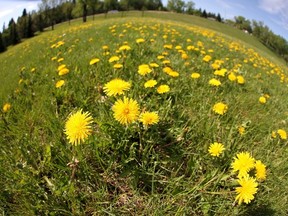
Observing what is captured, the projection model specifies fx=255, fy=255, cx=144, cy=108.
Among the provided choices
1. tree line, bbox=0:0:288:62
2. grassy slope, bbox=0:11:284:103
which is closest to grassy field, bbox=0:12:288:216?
grassy slope, bbox=0:11:284:103

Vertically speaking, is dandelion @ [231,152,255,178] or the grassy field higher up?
dandelion @ [231,152,255,178]

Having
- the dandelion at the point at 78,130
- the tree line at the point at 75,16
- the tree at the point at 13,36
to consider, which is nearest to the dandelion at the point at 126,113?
the dandelion at the point at 78,130

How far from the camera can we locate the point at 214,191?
84.2 inches

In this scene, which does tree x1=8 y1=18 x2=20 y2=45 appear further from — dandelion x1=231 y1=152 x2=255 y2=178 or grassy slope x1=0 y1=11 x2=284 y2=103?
dandelion x1=231 y1=152 x2=255 y2=178

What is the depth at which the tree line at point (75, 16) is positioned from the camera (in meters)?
76.5

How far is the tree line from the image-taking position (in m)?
76.5

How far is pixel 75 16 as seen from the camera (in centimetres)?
7938

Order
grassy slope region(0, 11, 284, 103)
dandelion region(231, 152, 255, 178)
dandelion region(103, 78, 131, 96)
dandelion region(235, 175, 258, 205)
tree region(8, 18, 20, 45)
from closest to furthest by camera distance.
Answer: dandelion region(235, 175, 258, 205) < dandelion region(231, 152, 255, 178) < dandelion region(103, 78, 131, 96) < grassy slope region(0, 11, 284, 103) < tree region(8, 18, 20, 45)

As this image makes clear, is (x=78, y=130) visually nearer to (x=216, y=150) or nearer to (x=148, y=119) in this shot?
(x=148, y=119)

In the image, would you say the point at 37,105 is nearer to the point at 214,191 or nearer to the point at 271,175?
the point at 214,191

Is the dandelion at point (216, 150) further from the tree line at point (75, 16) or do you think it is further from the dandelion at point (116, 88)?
the tree line at point (75, 16)

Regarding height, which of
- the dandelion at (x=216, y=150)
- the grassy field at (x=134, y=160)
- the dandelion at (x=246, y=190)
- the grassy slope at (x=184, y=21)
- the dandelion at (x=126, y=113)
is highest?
the dandelion at (x=126, y=113)

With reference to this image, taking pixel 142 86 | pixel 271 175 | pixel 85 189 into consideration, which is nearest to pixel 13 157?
pixel 85 189

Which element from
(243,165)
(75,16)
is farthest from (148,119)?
(75,16)
